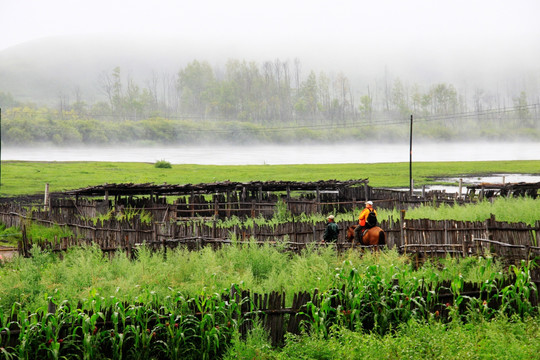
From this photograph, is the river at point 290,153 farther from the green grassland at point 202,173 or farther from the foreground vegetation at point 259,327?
the foreground vegetation at point 259,327

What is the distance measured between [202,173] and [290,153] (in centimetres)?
4394

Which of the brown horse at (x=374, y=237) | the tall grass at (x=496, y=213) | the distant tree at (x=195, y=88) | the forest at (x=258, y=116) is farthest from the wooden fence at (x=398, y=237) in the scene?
the distant tree at (x=195, y=88)

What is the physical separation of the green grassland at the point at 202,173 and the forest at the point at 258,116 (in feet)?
121

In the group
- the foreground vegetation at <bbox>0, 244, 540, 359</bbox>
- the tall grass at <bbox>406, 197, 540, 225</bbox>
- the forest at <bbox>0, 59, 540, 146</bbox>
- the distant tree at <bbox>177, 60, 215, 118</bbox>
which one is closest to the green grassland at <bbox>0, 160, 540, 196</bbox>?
the tall grass at <bbox>406, 197, 540, 225</bbox>

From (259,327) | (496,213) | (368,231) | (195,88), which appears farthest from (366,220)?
(195,88)

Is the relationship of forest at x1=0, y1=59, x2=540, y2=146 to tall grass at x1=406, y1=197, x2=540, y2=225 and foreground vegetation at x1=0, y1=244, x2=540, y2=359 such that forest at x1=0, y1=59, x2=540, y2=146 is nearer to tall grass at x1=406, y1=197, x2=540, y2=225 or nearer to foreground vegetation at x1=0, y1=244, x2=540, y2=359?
tall grass at x1=406, y1=197, x2=540, y2=225

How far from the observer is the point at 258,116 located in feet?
473

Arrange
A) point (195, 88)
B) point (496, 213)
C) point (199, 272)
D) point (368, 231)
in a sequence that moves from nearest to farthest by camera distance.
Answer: point (199, 272), point (368, 231), point (496, 213), point (195, 88)

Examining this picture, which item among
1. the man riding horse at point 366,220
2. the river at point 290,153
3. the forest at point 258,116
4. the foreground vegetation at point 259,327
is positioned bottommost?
the foreground vegetation at point 259,327

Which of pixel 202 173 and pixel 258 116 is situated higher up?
pixel 258 116

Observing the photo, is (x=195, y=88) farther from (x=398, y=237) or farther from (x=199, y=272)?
(x=199, y=272)

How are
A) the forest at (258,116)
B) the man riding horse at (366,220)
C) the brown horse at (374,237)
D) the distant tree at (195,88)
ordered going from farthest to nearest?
the distant tree at (195,88) → the forest at (258,116) → the man riding horse at (366,220) → the brown horse at (374,237)

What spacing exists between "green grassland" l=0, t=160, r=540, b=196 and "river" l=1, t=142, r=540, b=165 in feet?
42.9

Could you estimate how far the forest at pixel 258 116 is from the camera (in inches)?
4515
